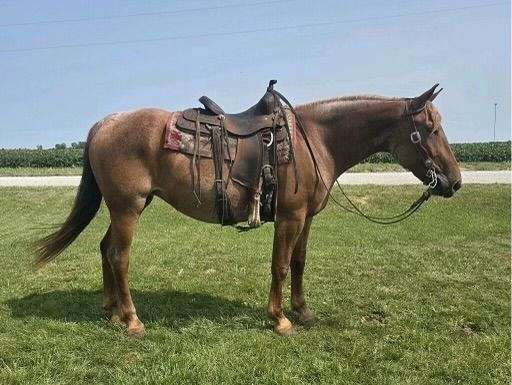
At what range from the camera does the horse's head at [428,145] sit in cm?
429

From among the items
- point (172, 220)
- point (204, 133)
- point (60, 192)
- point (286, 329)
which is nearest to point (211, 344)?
point (286, 329)

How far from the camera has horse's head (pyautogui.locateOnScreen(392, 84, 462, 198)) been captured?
4.29 metres

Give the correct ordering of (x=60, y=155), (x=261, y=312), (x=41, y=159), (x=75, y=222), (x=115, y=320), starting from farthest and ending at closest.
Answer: (x=60, y=155), (x=41, y=159), (x=261, y=312), (x=75, y=222), (x=115, y=320)

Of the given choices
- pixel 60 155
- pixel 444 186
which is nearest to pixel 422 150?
pixel 444 186

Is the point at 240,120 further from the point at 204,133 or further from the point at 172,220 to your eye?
the point at 172,220

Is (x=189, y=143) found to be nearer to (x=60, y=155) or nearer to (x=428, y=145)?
(x=428, y=145)

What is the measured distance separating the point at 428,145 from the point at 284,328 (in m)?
2.11

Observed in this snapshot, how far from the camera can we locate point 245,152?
440 centimetres

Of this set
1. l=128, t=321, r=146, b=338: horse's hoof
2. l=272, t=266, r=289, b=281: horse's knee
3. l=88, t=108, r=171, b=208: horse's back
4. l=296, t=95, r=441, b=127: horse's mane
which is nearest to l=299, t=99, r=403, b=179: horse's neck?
l=296, t=95, r=441, b=127: horse's mane

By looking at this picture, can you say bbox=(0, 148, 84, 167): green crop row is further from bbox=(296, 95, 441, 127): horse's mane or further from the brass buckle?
the brass buckle

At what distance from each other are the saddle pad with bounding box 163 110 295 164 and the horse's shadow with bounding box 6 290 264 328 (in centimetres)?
165

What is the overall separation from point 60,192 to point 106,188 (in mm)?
11555

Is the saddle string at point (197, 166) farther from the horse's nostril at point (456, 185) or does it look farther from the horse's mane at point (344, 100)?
the horse's nostril at point (456, 185)

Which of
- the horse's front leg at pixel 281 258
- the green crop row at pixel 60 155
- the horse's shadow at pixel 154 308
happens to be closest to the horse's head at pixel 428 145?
the horse's front leg at pixel 281 258
